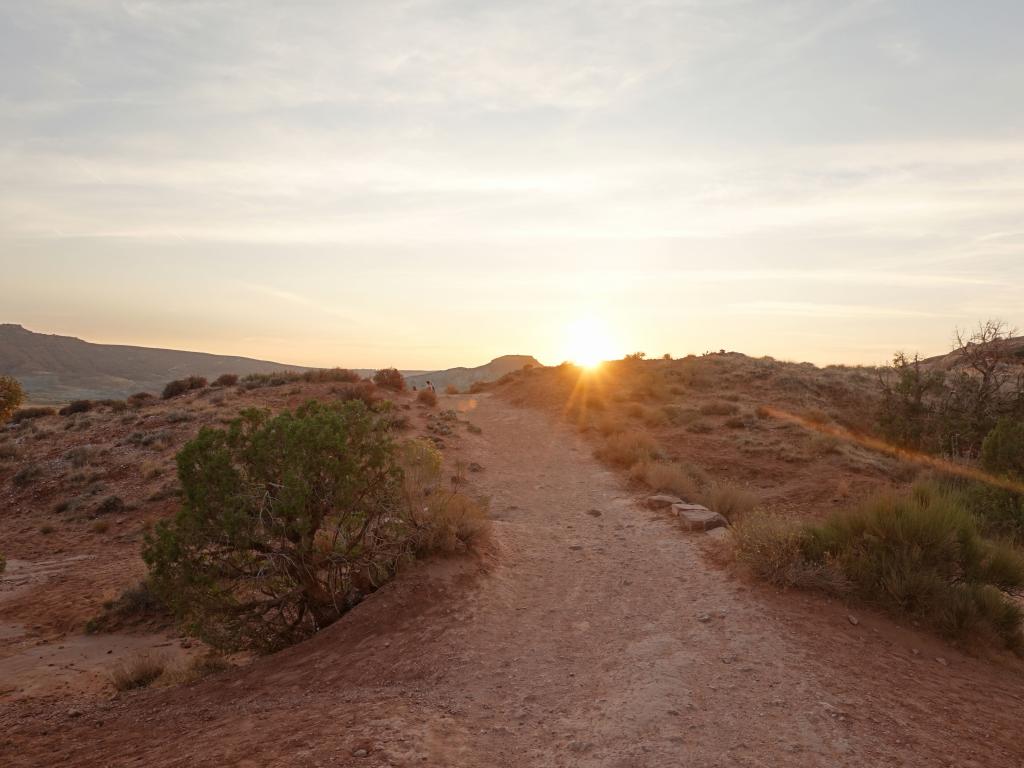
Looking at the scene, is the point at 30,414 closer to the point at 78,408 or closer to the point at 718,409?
the point at 78,408

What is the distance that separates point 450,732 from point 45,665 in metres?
7.03

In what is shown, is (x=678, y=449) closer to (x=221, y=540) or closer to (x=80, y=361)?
(x=221, y=540)

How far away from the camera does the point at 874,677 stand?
18.1ft

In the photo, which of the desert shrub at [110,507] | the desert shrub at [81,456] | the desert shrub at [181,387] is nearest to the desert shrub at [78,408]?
the desert shrub at [181,387]

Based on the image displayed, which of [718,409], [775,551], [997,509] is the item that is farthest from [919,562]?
[718,409]

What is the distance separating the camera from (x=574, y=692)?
5504 mm

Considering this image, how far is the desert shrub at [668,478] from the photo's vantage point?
13008 millimetres

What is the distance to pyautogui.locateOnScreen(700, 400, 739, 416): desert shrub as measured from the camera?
23586 mm

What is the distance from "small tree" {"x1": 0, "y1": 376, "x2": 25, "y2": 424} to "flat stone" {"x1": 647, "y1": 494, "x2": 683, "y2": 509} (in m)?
25.9

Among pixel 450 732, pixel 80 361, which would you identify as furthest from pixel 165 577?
pixel 80 361

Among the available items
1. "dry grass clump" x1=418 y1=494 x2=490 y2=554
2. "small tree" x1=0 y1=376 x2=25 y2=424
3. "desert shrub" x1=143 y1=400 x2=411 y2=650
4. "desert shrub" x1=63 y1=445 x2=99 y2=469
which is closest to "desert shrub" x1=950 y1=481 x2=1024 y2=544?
"dry grass clump" x1=418 y1=494 x2=490 y2=554

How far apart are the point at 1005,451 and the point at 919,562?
8.96m

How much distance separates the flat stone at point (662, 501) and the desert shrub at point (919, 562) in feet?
13.0

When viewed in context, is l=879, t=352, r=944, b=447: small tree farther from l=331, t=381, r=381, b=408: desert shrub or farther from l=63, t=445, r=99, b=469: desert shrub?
l=63, t=445, r=99, b=469: desert shrub
